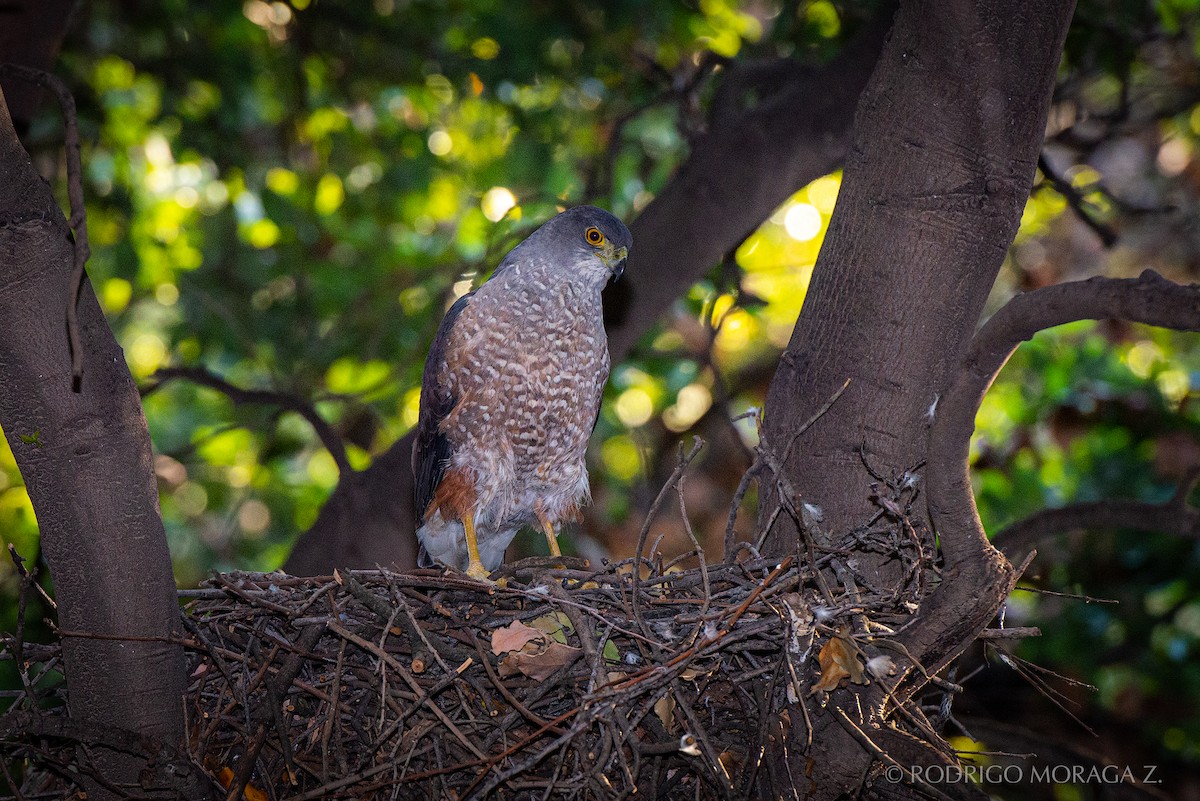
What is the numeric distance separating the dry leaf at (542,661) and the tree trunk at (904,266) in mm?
600

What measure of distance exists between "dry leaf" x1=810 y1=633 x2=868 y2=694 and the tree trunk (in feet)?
0.34

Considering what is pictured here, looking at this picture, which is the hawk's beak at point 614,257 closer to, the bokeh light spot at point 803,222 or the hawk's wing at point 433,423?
the hawk's wing at point 433,423

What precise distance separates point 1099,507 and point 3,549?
18.9ft

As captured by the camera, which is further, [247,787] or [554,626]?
[554,626]

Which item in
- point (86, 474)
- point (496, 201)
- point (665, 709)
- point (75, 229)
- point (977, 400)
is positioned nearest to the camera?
point (75, 229)

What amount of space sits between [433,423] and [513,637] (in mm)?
1248

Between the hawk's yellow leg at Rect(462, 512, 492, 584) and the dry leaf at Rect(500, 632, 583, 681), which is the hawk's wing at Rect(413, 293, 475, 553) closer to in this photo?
the hawk's yellow leg at Rect(462, 512, 492, 584)

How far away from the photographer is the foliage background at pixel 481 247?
5.23 metres

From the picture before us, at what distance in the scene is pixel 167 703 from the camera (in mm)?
2639

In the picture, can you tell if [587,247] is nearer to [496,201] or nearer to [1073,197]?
[1073,197]

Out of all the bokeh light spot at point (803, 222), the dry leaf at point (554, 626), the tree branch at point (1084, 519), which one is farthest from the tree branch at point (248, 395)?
the bokeh light spot at point (803, 222)

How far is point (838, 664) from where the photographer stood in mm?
2469

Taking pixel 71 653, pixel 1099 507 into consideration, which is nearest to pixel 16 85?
pixel 71 653

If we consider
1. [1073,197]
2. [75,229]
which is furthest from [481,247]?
[75,229]
